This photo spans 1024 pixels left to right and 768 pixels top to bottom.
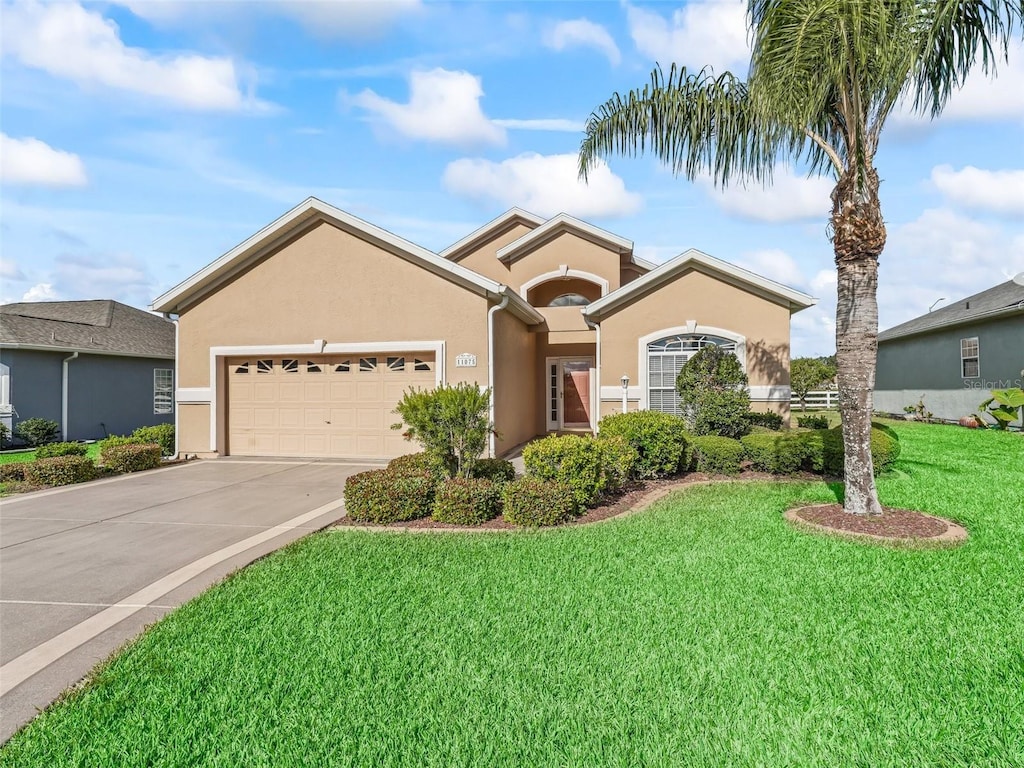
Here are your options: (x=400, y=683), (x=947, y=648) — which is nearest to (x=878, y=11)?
(x=947, y=648)

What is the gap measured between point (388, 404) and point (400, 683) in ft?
32.5

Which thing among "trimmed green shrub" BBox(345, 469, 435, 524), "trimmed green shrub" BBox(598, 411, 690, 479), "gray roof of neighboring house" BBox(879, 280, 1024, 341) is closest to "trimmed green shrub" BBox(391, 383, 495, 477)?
"trimmed green shrub" BBox(345, 469, 435, 524)

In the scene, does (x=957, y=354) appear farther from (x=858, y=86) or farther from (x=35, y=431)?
(x=35, y=431)

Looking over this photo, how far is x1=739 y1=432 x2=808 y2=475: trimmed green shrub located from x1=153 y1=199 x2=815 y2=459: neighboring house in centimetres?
300

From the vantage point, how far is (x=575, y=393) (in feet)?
60.4

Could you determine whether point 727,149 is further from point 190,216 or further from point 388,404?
point 190,216

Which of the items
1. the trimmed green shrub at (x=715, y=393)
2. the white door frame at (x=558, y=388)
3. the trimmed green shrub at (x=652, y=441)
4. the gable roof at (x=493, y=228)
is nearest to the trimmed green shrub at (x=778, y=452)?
the trimmed green shrub at (x=715, y=393)

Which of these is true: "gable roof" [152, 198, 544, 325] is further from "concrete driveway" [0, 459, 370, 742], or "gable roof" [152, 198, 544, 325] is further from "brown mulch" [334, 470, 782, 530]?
"brown mulch" [334, 470, 782, 530]

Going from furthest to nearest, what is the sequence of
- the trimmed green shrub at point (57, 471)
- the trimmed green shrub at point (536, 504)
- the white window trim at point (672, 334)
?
1. the white window trim at point (672, 334)
2. the trimmed green shrub at point (57, 471)
3. the trimmed green shrub at point (536, 504)

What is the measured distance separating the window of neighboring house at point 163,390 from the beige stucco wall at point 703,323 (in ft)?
54.2

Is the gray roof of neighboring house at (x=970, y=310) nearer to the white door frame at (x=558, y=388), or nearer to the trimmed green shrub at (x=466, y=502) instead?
the white door frame at (x=558, y=388)

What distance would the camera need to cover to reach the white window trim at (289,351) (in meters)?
12.4

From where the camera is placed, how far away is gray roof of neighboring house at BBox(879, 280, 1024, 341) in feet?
58.9

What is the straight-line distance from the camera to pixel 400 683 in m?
3.35
